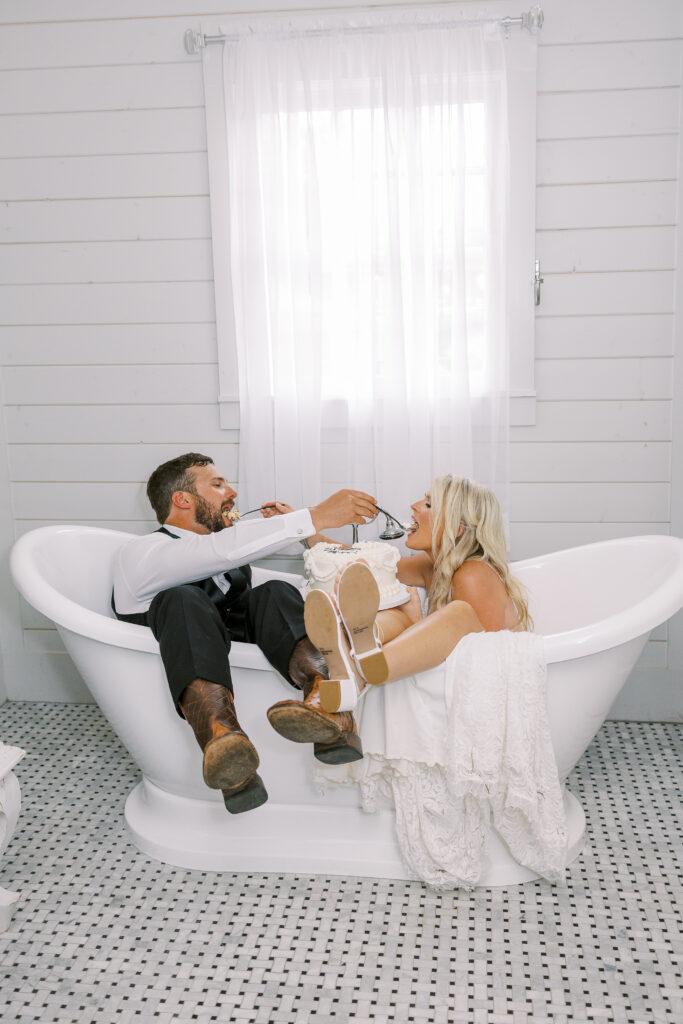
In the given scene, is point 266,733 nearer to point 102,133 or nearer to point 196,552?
point 196,552

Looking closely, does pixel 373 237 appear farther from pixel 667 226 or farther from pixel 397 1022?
pixel 397 1022

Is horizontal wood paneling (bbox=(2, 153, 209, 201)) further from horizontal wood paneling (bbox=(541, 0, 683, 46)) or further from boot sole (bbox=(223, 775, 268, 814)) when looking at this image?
boot sole (bbox=(223, 775, 268, 814))

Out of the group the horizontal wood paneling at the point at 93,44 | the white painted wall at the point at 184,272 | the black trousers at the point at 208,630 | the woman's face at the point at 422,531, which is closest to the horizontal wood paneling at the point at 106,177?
the white painted wall at the point at 184,272

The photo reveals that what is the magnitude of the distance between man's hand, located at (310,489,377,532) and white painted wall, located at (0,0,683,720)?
840 mm

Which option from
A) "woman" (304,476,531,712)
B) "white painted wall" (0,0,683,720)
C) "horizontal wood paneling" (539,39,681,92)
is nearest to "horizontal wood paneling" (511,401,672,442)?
"white painted wall" (0,0,683,720)

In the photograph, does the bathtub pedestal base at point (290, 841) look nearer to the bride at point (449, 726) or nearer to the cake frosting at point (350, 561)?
the bride at point (449, 726)

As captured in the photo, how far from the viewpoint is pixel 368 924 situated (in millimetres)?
2055

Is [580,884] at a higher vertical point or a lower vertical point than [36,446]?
lower

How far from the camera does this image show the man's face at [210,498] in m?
2.54

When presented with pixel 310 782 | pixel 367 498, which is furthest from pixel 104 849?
pixel 367 498

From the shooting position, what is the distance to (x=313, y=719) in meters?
1.87

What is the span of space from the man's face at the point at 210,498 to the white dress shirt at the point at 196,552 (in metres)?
0.19

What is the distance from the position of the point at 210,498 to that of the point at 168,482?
0.42 ft

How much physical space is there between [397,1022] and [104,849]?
3.19 feet
